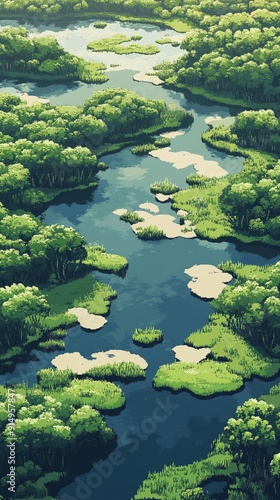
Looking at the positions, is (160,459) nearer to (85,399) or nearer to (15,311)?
(85,399)

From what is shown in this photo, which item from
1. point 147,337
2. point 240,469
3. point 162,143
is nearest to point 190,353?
point 147,337

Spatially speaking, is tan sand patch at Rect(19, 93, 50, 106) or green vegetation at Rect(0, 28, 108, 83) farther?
green vegetation at Rect(0, 28, 108, 83)

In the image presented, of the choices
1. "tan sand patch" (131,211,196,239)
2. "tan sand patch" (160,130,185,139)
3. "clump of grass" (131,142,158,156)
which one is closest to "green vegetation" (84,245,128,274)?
"tan sand patch" (131,211,196,239)

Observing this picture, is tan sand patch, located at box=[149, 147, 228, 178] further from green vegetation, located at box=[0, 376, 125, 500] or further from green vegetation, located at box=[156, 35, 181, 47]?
green vegetation, located at box=[0, 376, 125, 500]

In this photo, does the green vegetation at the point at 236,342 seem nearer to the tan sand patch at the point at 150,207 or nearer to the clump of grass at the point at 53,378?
the clump of grass at the point at 53,378

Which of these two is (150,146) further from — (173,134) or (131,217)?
(131,217)

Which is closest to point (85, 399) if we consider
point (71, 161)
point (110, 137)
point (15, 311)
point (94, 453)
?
point (94, 453)

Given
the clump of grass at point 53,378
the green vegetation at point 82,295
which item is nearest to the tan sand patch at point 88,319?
the green vegetation at point 82,295
